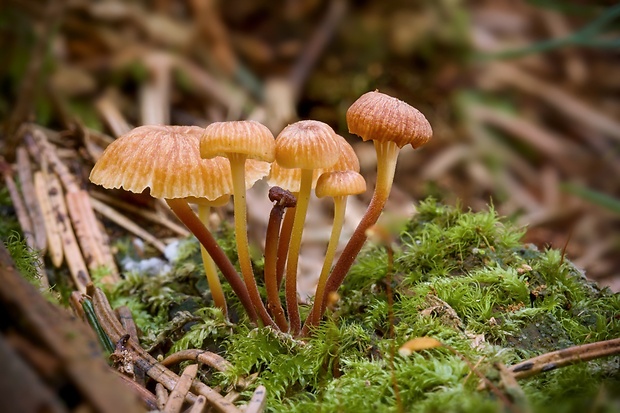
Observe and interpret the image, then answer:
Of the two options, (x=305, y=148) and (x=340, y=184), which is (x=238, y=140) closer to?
(x=305, y=148)

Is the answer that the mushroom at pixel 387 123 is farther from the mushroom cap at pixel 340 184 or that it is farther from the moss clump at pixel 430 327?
the moss clump at pixel 430 327

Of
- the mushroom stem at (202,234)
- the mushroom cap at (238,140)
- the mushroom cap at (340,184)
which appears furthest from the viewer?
the mushroom stem at (202,234)

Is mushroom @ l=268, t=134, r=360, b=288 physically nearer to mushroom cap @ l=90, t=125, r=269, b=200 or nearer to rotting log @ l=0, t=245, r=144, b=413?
mushroom cap @ l=90, t=125, r=269, b=200

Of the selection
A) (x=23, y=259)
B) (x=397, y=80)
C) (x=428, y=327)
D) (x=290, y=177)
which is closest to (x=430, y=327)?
(x=428, y=327)

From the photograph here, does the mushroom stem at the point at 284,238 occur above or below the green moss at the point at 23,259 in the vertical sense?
above

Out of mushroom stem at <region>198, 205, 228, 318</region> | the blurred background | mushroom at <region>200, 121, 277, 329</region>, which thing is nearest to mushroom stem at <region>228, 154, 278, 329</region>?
mushroom at <region>200, 121, 277, 329</region>

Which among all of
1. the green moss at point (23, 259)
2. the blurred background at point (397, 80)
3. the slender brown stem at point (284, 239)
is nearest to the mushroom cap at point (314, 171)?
the slender brown stem at point (284, 239)

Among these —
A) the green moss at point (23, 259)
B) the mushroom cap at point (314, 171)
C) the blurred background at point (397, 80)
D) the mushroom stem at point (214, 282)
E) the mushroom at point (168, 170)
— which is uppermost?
the blurred background at point (397, 80)
